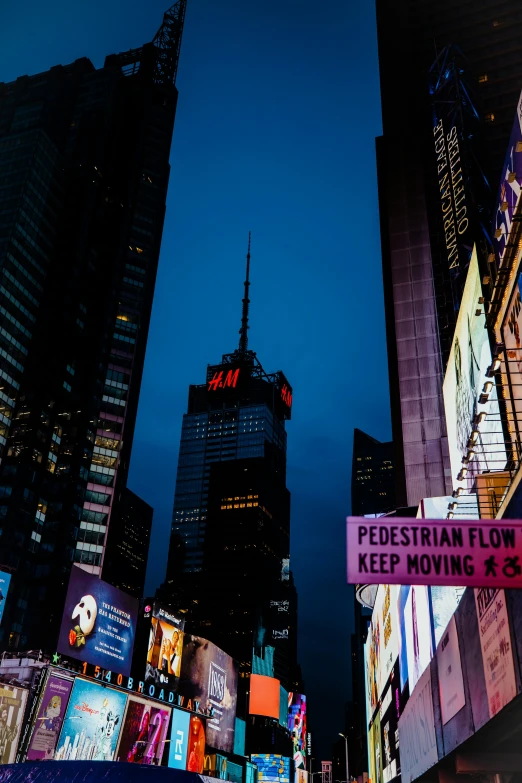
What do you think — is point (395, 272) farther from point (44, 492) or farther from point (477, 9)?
point (44, 492)

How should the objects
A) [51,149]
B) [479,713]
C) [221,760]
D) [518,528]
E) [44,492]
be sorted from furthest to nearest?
[51,149] < [44,492] < [221,760] < [479,713] < [518,528]

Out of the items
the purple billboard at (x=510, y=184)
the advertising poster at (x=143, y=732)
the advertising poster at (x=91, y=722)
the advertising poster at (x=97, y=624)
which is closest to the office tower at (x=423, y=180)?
the purple billboard at (x=510, y=184)

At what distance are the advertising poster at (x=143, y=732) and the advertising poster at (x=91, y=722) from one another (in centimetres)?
111

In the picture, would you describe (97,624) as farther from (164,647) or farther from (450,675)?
(450,675)

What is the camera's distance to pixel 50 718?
31.3 meters

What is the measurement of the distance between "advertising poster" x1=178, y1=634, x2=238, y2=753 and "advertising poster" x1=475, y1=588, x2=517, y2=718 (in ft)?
156

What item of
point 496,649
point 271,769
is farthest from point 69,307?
point 496,649

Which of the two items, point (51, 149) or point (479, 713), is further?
point (51, 149)

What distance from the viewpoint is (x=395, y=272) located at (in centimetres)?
5144

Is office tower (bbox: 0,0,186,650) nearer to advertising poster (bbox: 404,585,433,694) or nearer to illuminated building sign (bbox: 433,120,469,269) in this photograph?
advertising poster (bbox: 404,585,433,694)

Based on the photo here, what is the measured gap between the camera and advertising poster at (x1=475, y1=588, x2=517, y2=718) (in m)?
6.45

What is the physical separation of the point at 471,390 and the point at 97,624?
1223 inches

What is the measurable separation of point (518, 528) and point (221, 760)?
217 ft

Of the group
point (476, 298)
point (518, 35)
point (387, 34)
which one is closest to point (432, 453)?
point (476, 298)
